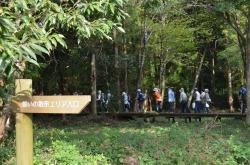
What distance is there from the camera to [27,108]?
3.66m

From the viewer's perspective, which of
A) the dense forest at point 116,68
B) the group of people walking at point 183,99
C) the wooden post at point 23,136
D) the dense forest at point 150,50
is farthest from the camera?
the group of people walking at point 183,99

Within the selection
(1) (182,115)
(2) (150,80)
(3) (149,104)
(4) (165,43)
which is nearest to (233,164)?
(1) (182,115)

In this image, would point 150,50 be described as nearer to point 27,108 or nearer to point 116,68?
point 116,68

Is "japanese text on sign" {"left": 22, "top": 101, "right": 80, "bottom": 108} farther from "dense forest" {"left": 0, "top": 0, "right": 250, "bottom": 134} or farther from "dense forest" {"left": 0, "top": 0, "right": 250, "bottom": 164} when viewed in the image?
"dense forest" {"left": 0, "top": 0, "right": 250, "bottom": 134}

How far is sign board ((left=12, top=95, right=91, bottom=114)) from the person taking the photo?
11.2 ft

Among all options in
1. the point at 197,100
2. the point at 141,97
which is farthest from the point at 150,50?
the point at 197,100

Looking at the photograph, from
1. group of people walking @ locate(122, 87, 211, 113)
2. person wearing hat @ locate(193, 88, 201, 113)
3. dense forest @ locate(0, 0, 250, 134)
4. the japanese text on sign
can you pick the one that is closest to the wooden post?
the japanese text on sign

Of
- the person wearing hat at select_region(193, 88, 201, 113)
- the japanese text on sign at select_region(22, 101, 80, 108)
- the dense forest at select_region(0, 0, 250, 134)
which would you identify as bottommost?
the japanese text on sign at select_region(22, 101, 80, 108)

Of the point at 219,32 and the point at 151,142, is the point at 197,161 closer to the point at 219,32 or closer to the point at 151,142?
the point at 151,142

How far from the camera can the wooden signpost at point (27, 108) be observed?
139 inches

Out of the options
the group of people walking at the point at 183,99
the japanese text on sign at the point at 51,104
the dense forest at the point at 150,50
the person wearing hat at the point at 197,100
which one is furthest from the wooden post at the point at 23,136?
the person wearing hat at the point at 197,100

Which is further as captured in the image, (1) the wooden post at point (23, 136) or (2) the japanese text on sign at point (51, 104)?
(1) the wooden post at point (23, 136)

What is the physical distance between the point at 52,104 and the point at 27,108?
31 cm

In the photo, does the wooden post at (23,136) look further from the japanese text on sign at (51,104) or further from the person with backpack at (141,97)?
the person with backpack at (141,97)
